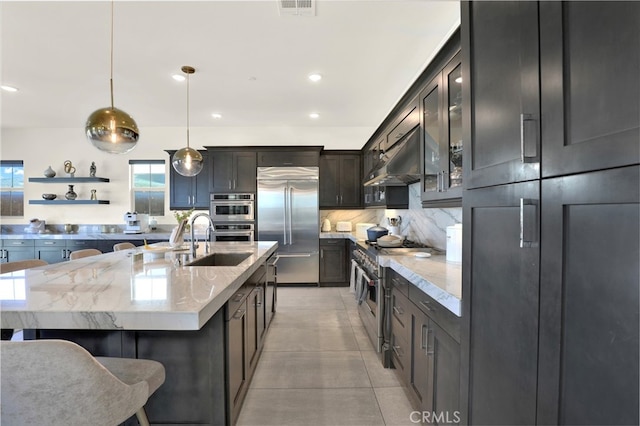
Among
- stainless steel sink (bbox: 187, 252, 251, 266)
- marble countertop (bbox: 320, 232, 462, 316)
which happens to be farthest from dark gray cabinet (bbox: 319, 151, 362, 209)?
marble countertop (bbox: 320, 232, 462, 316)

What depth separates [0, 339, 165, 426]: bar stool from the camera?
0.88m

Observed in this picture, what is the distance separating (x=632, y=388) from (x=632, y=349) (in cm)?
7

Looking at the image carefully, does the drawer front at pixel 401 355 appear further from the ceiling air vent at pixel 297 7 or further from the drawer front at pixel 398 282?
the ceiling air vent at pixel 297 7

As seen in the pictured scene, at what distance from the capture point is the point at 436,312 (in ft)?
4.89

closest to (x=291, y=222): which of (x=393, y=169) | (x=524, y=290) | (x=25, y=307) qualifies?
(x=393, y=169)

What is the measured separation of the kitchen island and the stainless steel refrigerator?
125 inches

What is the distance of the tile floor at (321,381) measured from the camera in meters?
1.88

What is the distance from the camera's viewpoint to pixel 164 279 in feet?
5.30

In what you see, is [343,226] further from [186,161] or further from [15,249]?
[15,249]

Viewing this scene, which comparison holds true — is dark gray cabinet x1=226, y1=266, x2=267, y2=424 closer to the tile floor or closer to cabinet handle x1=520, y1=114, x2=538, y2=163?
the tile floor

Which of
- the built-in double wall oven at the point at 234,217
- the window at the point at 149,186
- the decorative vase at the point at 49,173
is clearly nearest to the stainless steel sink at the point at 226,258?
the built-in double wall oven at the point at 234,217

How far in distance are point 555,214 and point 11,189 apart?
826 centimetres

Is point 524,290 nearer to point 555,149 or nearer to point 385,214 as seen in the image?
point 555,149

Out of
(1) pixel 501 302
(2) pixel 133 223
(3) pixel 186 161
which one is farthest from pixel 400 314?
(2) pixel 133 223
